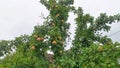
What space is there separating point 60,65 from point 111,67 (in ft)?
5.01

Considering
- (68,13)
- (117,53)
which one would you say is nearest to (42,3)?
(68,13)

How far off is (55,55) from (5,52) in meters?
2.79

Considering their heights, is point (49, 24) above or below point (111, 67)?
above

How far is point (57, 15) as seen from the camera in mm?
11367

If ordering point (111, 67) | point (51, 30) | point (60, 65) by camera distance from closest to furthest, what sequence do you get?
point (111, 67) < point (60, 65) < point (51, 30)

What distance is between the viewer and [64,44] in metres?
11.1

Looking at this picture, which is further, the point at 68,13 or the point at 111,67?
the point at 68,13

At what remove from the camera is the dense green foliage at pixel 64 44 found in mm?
9195

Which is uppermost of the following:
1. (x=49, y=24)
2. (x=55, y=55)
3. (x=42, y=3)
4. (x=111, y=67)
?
(x=42, y=3)

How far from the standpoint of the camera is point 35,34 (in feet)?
35.0

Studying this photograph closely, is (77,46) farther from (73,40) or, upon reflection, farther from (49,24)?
(49,24)

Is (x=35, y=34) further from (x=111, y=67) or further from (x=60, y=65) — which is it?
(x=111, y=67)

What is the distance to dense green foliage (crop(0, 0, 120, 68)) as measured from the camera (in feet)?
30.2

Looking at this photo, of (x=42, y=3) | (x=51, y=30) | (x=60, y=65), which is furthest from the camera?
(x=42, y=3)
